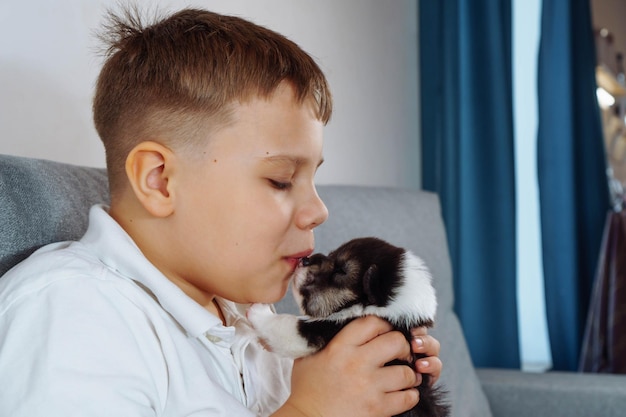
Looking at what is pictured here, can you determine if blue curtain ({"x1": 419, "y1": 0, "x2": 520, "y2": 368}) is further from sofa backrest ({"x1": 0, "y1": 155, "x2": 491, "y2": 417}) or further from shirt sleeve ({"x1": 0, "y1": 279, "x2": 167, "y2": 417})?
shirt sleeve ({"x1": 0, "y1": 279, "x2": 167, "y2": 417})

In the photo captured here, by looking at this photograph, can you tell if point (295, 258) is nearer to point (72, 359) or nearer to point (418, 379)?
point (418, 379)

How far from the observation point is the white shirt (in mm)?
737

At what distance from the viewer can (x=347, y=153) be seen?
2412 mm

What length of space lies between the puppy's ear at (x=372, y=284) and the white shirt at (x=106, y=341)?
0.71 ft

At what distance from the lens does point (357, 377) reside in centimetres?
104

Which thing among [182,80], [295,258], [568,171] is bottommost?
[568,171]

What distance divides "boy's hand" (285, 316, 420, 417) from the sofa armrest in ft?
3.17

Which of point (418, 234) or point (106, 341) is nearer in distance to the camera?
point (106, 341)

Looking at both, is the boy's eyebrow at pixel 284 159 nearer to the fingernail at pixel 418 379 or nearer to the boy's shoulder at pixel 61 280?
the boy's shoulder at pixel 61 280

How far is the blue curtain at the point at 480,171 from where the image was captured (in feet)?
8.80

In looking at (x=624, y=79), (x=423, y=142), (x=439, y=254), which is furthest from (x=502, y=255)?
(x=624, y=79)

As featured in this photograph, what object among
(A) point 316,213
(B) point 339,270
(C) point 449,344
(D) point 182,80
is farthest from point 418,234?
(D) point 182,80

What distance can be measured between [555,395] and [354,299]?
40.5 inches

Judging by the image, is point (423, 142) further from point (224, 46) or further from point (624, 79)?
point (224, 46)
